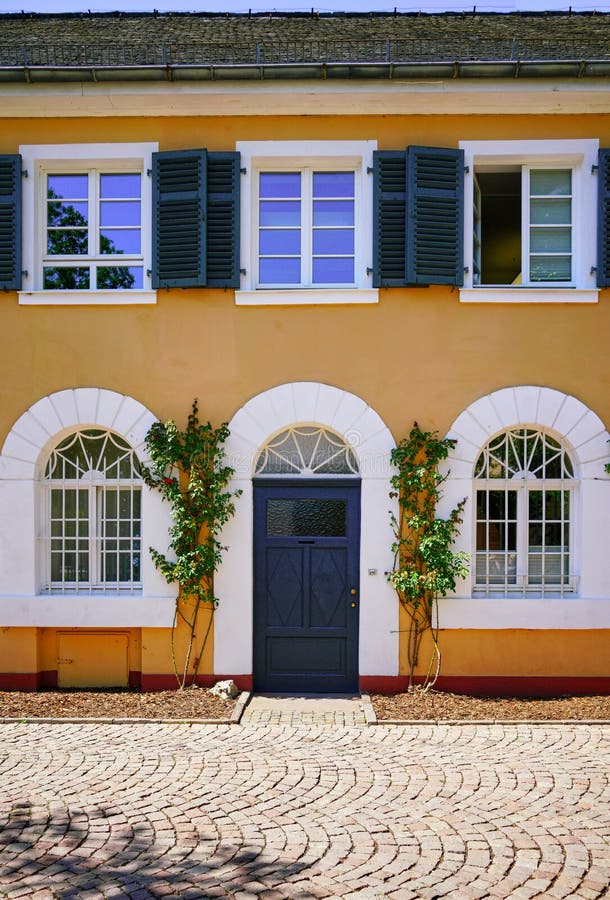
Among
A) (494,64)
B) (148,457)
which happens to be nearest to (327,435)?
(148,457)

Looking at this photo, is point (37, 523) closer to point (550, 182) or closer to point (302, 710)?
point (302, 710)

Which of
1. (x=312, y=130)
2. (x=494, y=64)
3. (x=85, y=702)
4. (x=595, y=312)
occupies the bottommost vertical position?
(x=85, y=702)

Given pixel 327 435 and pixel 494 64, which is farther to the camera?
pixel 327 435

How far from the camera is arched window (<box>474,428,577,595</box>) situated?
8.40 meters

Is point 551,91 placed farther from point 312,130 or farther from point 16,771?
point 16,771

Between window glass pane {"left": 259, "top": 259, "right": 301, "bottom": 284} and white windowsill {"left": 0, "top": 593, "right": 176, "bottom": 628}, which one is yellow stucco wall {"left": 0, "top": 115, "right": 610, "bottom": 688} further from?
window glass pane {"left": 259, "top": 259, "right": 301, "bottom": 284}

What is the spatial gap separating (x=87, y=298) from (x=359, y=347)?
2945mm

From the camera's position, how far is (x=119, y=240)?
8.63 m

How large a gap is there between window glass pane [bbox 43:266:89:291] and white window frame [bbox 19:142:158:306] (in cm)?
10

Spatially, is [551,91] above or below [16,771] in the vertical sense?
above

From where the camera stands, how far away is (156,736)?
6.85 metres

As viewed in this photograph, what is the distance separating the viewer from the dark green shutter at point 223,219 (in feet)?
27.2

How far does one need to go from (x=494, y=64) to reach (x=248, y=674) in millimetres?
6730

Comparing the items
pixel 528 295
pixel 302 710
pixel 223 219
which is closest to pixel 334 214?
pixel 223 219
